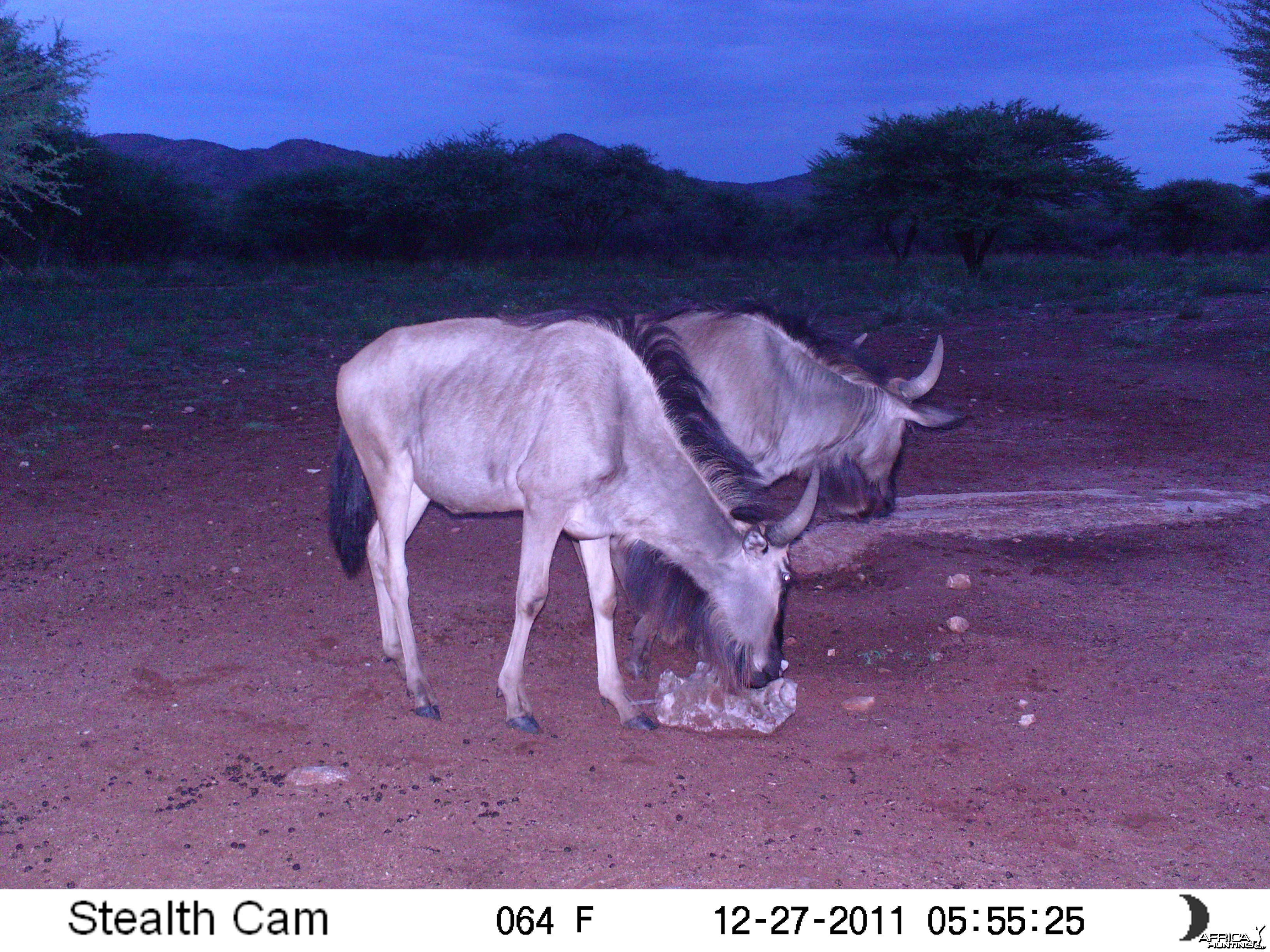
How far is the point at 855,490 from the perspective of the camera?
6.29 metres

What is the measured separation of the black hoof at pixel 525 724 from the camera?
4484 millimetres

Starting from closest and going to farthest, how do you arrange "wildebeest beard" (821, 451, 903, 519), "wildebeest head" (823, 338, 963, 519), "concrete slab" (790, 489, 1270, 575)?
"wildebeest head" (823, 338, 963, 519)
"wildebeest beard" (821, 451, 903, 519)
"concrete slab" (790, 489, 1270, 575)

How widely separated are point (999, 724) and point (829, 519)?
292cm

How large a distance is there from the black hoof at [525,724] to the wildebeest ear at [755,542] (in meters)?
1.21

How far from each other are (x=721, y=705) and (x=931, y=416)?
249 centimetres

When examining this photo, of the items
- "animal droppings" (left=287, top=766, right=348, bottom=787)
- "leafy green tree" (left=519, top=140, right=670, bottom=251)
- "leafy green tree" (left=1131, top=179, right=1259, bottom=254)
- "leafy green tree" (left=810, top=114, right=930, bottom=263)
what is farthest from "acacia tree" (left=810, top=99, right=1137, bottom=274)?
"animal droppings" (left=287, top=766, right=348, bottom=787)

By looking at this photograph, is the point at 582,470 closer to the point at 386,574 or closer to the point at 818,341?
the point at 386,574

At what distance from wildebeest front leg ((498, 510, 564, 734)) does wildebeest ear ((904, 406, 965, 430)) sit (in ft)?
8.46

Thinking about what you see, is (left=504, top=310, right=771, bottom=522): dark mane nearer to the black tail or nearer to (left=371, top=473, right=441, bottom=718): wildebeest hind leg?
(left=371, top=473, right=441, bottom=718): wildebeest hind leg

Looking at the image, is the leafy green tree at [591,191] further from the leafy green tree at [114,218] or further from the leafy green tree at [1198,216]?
the leafy green tree at [1198,216]

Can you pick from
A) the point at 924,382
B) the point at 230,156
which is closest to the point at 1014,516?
the point at 924,382

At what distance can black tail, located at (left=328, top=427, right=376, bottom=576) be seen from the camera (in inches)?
211

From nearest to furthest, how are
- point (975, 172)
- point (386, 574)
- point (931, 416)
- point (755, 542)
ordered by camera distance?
1. point (755, 542)
2. point (386, 574)
3. point (931, 416)
4. point (975, 172)

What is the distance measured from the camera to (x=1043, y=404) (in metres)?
11.4
